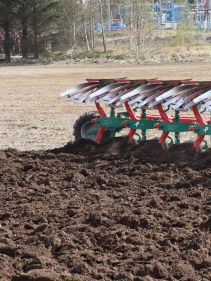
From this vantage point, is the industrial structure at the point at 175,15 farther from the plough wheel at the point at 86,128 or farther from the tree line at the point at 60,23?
the plough wheel at the point at 86,128

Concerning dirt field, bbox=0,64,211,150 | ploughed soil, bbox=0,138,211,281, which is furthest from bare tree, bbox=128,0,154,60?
ploughed soil, bbox=0,138,211,281

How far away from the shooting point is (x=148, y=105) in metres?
10.9

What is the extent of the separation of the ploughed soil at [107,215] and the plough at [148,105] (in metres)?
0.35

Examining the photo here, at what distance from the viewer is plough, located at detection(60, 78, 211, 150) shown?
10.3 meters

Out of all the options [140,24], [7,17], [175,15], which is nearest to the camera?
[7,17]

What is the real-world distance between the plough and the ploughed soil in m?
0.35

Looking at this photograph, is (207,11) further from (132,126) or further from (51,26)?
(132,126)

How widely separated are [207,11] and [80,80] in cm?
4696

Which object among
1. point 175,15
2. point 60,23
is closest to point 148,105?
point 60,23

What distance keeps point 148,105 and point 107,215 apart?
3.97 metres

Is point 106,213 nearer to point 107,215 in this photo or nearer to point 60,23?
point 107,215

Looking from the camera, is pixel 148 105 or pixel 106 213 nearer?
pixel 106 213

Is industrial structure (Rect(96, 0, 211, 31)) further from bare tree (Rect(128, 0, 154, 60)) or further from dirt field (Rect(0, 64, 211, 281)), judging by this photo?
dirt field (Rect(0, 64, 211, 281))

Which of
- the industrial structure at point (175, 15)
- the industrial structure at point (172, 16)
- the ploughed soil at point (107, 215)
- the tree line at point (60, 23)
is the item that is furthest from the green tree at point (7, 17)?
the ploughed soil at point (107, 215)
